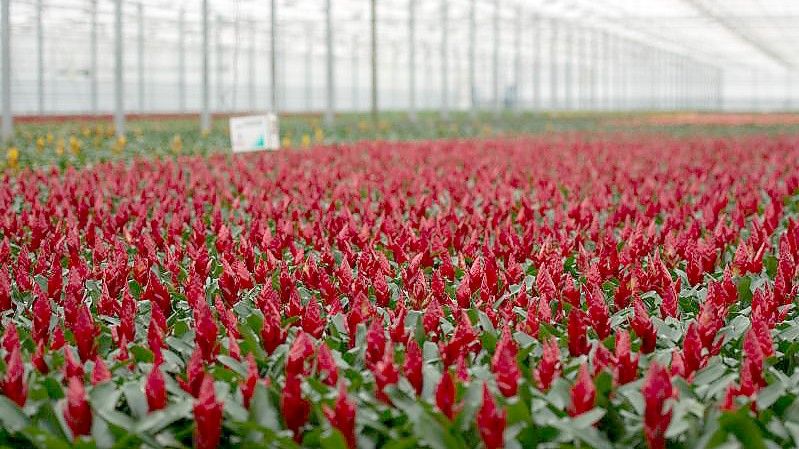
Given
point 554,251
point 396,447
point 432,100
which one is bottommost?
point 396,447

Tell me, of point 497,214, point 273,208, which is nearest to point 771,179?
point 497,214

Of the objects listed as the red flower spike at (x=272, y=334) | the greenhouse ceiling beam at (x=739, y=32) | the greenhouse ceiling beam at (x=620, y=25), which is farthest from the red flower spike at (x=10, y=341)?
the greenhouse ceiling beam at (x=620, y=25)

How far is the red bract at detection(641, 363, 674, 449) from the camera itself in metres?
2.05

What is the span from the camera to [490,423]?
1999mm

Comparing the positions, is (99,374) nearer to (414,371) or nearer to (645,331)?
(414,371)

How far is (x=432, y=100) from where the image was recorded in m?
53.7

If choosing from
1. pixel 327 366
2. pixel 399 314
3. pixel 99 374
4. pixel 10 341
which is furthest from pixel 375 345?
pixel 10 341

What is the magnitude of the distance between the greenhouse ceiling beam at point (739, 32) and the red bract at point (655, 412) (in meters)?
30.4

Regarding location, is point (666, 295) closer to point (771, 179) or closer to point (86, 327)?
point (86, 327)

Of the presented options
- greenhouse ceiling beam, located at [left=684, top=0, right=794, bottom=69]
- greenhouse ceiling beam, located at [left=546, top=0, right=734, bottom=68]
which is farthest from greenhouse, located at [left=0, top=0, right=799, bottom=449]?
greenhouse ceiling beam, located at [left=546, top=0, right=734, bottom=68]

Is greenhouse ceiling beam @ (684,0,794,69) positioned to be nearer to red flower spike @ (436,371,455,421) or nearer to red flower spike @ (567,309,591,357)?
red flower spike @ (567,309,591,357)

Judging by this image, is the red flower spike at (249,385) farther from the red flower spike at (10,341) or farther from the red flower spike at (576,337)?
the red flower spike at (576,337)

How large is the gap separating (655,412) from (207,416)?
0.92m

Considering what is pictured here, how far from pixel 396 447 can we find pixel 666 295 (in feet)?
4.29
